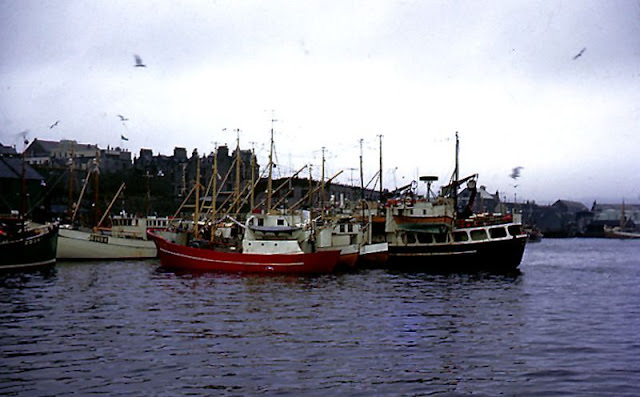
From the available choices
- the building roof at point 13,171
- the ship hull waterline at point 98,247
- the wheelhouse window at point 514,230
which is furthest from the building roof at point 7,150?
the wheelhouse window at point 514,230

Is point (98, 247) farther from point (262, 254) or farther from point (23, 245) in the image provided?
point (262, 254)

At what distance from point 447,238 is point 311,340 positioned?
4045 centimetres

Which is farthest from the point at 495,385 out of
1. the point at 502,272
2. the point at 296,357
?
the point at 502,272

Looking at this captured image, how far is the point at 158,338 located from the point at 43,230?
37.8 meters

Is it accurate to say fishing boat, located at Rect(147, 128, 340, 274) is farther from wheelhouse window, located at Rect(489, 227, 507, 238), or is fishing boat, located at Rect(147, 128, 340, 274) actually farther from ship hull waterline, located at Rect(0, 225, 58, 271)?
wheelhouse window, located at Rect(489, 227, 507, 238)

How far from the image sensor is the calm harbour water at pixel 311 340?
17094 millimetres

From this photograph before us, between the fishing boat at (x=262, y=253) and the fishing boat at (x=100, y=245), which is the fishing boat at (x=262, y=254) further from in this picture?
the fishing boat at (x=100, y=245)

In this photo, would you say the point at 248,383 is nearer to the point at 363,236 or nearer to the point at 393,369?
the point at 393,369

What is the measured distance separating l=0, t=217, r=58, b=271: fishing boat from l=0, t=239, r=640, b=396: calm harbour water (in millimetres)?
9085

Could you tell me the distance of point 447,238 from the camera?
201 ft

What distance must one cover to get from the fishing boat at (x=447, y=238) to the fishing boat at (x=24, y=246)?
96.9ft

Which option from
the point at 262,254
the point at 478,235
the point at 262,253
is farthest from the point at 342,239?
the point at 262,254

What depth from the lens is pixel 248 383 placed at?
55.8 feet

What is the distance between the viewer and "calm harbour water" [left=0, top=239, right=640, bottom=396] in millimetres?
17094
